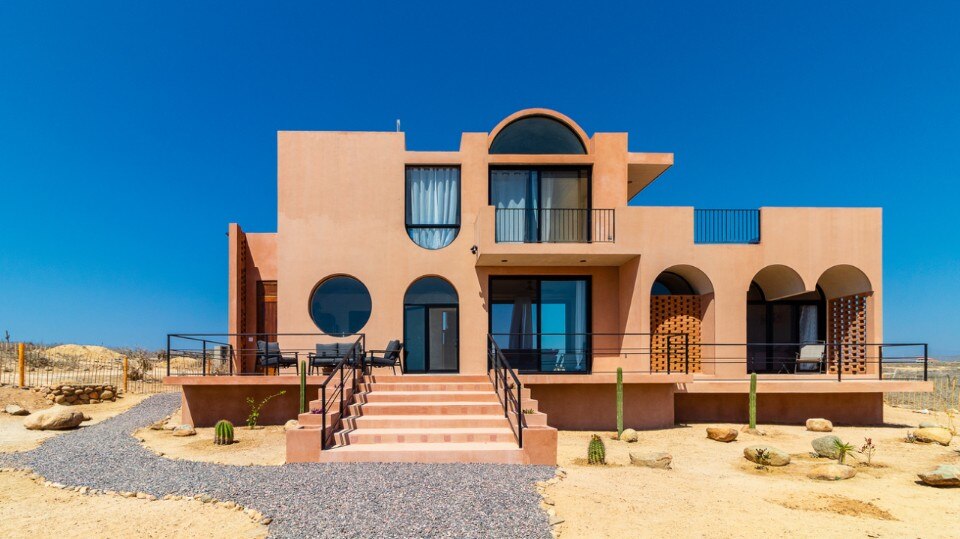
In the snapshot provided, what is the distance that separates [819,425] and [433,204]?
1020cm

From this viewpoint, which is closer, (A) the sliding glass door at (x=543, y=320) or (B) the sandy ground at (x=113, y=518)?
(B) the sandy ground at (x=113, y=518)

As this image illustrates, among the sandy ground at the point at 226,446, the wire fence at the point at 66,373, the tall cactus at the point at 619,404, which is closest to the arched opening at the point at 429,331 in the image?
the sandy ground at the point at 226,446

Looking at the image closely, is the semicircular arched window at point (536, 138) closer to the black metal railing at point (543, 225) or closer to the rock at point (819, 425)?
the black metal railing at point (543, 225)

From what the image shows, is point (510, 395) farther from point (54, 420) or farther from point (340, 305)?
point (54, 420)

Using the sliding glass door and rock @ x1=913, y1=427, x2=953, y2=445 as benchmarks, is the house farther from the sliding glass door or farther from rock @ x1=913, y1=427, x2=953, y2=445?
rock @ x1=913, y1=427, x2=953, y2=445

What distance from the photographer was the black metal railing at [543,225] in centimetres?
1340

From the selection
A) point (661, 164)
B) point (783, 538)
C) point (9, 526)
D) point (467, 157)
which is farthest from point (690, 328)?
point (9, 526)

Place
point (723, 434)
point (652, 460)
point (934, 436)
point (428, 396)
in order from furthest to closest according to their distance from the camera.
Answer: point (934, 436) → point (723, 434) → point (428, 396) → point (652, 460)

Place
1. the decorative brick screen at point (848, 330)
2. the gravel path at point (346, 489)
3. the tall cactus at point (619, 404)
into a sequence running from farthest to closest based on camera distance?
the decorative brick screen at point (848, 330) < the tall cactus at point (619, 404) < the gravel path at point (346, 489)

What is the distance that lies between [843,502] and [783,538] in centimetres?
180

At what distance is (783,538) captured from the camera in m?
5.42

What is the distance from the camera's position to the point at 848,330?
14.0 m

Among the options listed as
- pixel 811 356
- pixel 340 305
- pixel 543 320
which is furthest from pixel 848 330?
pixel 340 305

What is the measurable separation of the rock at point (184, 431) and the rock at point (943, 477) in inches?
499
